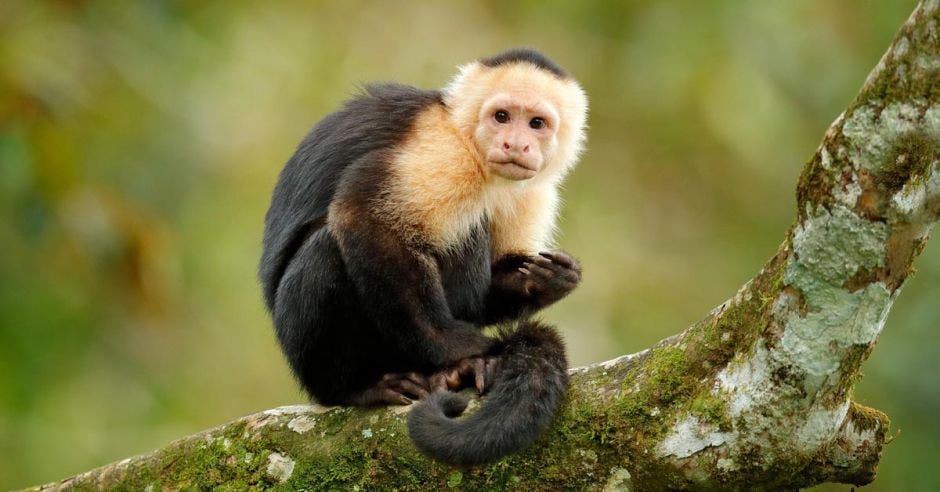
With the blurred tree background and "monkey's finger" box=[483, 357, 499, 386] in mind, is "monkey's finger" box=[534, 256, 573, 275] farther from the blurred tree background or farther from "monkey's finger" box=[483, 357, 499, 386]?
the blurred tree background

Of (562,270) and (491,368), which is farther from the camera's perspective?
(562,270)

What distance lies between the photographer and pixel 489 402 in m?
4.36

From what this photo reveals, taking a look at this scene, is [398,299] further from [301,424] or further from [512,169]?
[512,169]

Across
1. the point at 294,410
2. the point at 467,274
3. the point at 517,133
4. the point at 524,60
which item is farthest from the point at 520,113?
the point at 294,410

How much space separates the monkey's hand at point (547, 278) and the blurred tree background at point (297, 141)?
4894mm

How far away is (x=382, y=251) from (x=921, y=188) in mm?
2357

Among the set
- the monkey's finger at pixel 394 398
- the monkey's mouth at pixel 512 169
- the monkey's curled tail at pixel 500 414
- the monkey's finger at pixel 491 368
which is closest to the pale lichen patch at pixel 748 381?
the monkey's curled tail at pixel 500 414

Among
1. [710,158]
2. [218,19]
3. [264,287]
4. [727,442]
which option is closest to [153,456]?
[264,287]

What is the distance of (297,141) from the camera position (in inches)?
488

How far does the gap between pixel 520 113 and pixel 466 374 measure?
5.30 feet

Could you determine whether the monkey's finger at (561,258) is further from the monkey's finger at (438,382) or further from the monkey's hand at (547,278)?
the monkey's finger at (438,382)

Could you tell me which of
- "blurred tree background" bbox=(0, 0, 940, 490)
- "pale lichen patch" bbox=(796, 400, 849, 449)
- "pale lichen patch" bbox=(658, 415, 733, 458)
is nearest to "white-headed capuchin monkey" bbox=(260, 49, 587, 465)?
"pale lichen patch" bbox=(658, 415, 733, 458)

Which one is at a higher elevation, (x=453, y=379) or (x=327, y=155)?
(x=327, y=155)

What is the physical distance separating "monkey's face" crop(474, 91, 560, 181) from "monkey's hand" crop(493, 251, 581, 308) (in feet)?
1.41
